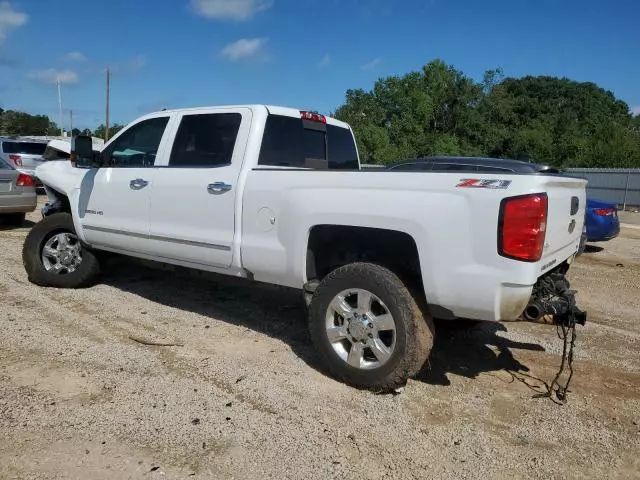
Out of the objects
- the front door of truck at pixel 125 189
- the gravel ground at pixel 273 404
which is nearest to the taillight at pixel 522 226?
the gravel ground at pixel 273 404

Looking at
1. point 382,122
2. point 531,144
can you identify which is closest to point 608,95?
point 531,144

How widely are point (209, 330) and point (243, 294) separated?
50.0 inches

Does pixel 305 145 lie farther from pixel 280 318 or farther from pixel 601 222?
pixel 601 222

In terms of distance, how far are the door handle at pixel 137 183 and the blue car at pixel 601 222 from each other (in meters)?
8.32

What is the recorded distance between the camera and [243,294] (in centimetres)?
621

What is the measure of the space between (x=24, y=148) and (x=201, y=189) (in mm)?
13601

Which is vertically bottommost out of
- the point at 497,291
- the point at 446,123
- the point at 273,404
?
the point at 273,404

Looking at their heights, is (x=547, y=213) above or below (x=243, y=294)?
above

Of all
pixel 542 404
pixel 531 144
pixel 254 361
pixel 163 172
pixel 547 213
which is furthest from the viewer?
pixel 531 144

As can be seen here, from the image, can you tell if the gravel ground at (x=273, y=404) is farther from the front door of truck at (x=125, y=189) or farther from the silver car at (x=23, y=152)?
the silver car at (x=23, y=152)

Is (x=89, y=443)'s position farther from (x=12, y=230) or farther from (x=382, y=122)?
(x=382, y=122)

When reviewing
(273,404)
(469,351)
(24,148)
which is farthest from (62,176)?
(24,148)

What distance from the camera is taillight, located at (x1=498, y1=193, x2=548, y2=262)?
3.15m

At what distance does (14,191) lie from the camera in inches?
403
